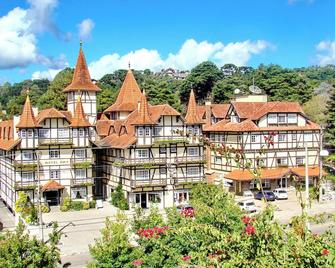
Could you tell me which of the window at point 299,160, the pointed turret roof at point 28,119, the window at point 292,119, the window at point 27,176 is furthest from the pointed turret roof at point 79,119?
the window at point 299,160

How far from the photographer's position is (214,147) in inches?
355

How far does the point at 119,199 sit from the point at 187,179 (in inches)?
249

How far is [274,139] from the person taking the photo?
155 ft

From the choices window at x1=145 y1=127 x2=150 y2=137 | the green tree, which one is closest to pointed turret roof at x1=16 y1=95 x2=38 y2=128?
window at x1=145 y1=127 x2=150 y2=137

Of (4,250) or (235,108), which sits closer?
(4,250)

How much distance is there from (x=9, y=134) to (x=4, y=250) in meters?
30.2

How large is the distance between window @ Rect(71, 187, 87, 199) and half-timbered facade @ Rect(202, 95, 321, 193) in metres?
13.2

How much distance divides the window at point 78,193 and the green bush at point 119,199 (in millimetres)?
2541

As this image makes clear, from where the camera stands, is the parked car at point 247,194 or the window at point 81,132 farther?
the parked car at point 247,194

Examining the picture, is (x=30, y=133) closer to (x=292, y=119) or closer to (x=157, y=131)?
(x=157, y=131)

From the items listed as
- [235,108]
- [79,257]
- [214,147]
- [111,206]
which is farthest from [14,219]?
Answer: [214,147]

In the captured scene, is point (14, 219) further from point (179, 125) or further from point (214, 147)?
point (214, 147)

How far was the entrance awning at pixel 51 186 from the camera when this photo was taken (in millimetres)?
41919

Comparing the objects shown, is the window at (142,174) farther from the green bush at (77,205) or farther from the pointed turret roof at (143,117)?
the green bush at (77,205)
